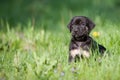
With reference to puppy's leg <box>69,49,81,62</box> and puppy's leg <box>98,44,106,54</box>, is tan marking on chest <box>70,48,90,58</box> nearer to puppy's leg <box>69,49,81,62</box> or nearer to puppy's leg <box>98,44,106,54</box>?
puppy's leg <box>69,49,81,62</box>

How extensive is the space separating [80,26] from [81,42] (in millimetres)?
258

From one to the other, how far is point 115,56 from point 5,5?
32.9 ft

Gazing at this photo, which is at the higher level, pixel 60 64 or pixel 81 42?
pixel 81 42

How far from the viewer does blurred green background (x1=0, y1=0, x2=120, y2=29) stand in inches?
562

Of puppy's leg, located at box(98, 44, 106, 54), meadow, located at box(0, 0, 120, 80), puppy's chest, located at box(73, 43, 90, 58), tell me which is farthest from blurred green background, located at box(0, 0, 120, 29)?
A: puppy's chest, located at box(73, 43, 90, 58)

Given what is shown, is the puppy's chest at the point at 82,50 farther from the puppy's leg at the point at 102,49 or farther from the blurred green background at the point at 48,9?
the blurred green background at the point at 48,9

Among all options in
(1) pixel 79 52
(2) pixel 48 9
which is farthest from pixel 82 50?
(2) pixel 48 9

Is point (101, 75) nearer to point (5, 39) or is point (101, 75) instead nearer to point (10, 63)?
point (10, 63)

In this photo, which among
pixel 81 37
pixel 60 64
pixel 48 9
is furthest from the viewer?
pixel 48 9

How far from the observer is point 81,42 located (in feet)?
25.2

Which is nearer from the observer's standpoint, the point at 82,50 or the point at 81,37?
the point at 82,50

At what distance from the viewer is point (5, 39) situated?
9.59 meters

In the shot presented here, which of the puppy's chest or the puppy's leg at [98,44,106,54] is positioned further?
the puppy's leg at [98,44,106,54]

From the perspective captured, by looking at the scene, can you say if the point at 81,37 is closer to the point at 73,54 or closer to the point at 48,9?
the point at 73,54
